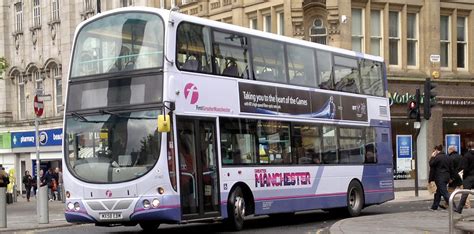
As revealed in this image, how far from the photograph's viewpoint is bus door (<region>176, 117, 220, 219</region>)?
14.7m

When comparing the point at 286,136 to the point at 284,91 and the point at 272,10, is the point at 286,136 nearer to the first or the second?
the point at 284,91

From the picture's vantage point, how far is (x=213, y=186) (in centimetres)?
1539

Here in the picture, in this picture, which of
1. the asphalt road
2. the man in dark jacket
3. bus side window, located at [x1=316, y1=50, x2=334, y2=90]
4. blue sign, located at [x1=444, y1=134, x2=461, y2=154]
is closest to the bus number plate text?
the asphalt road

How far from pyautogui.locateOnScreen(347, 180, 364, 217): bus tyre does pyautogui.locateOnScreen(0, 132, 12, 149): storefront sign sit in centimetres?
3516

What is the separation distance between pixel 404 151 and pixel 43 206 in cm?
1973

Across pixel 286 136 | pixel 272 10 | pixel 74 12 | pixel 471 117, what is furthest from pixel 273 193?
pixel 74 12

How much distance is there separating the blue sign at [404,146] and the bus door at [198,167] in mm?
21175

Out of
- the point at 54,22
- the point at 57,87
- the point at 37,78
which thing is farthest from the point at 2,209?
the point at 37,78

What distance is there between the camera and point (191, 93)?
49.3 feet

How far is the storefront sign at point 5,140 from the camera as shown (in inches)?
1999

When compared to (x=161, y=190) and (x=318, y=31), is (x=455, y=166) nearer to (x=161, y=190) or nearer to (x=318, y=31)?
(x=161, y=190)

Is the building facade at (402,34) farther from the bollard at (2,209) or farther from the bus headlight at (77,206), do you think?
the bus headlight at (77,206)

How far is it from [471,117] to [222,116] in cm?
2397

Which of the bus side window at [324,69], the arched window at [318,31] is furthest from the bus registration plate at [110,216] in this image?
the arched window at [318,31]
